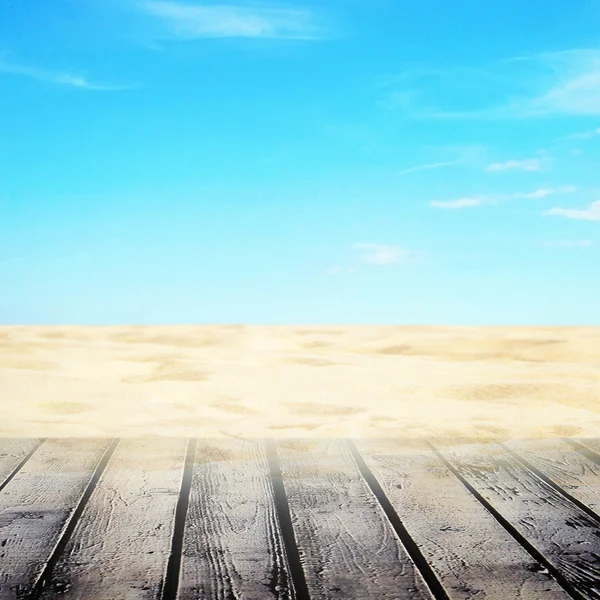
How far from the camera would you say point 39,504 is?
1.79 metres

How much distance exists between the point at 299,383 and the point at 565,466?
2.22 metres

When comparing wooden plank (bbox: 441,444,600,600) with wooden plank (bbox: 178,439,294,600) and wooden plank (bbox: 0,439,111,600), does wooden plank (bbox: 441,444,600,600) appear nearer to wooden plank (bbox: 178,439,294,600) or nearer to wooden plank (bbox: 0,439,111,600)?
wooden plank (bbox: 178,439,294,600)

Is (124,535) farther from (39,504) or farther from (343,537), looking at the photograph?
(343,537)

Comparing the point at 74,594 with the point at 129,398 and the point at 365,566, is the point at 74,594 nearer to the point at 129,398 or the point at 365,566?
the point at 365,566

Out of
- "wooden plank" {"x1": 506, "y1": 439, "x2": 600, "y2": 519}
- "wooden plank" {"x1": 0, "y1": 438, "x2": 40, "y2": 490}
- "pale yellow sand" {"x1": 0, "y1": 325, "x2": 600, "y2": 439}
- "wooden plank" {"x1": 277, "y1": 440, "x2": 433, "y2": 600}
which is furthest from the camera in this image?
"pale yellow sand" {"x1": 0, "y1": 325, "x2": 600, "y2": 439}

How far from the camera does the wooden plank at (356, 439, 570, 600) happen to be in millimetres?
1336

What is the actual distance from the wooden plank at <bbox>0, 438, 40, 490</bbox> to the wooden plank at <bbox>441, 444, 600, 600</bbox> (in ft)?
4.19

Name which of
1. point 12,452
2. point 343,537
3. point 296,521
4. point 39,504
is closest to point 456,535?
point 343,537

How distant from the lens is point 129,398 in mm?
3703

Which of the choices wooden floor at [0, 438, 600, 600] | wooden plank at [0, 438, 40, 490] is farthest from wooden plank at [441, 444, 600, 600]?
wooden plank at [0, 438, 40, 490]

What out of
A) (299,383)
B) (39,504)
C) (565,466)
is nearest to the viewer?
(39,504)

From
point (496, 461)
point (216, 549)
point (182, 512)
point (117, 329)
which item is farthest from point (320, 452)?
point (117, 329)

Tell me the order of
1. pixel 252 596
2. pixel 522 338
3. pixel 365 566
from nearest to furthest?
pixel 252 596 → pixel 365 566 → pixel 522 338

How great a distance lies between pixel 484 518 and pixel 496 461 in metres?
0.58
